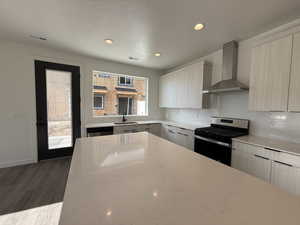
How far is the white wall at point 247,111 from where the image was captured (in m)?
1.91

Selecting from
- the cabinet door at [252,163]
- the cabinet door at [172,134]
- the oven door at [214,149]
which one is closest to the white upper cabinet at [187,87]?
the cabinet door at [172,134]

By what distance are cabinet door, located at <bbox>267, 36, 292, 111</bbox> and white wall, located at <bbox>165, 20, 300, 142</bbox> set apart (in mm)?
188

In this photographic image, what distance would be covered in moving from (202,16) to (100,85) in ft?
9.73

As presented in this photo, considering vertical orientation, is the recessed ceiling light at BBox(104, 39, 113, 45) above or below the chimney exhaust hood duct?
above

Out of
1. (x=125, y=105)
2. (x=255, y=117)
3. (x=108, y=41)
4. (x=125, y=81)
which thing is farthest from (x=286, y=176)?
(x=125, y=81)

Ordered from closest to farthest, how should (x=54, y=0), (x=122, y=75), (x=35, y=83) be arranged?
(x=54, y=0)
(x=35, y=83)
(x=122, y=75)

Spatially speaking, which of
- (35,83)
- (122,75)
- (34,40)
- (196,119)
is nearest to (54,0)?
(34,40)

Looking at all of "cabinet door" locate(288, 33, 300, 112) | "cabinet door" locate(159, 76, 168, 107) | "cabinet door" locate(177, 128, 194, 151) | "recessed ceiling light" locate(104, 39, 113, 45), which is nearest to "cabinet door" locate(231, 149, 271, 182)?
"cabinet door" locate(288, 33, 300, 112)

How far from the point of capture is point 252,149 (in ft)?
6.06

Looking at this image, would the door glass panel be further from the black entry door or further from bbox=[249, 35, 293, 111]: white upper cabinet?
bbox=[249, 35, 293, 111]: white upper cabinet

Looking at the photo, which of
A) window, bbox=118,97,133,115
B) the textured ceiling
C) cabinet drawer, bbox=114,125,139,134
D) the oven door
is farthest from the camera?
window, bbox=118,97,133,115

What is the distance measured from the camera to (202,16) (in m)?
1.78

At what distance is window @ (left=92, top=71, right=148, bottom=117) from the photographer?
3748mm

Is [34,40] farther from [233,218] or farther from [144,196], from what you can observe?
[233,218]
